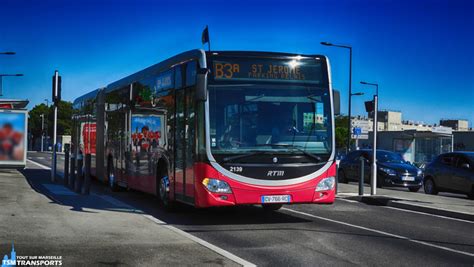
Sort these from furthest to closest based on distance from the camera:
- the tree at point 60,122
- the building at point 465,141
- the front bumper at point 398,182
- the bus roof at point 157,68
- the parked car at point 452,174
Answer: the tree at point 60,122 → the building at point 465,141 → the front bumper at point 398,182 → the parked car at point 452,174 → the bus roof at point 157,68

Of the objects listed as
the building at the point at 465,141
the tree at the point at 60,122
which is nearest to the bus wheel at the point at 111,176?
the building at the point at 465,141

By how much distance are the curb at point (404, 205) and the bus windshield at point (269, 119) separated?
3.96 meters

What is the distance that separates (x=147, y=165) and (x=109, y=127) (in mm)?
4474

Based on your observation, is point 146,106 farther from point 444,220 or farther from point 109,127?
point 444,220

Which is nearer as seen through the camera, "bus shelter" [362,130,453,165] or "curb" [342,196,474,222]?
"curb" [342,196,474,222]

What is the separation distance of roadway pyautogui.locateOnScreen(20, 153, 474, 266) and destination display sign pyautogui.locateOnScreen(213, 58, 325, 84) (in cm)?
267

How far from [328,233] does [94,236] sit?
12.5ft

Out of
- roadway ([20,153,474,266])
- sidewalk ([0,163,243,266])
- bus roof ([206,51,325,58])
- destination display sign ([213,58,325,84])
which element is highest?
bus roof ([206,51,325,58])

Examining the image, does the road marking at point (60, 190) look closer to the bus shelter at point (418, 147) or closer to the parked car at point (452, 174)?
the parked car at point (452, 174)

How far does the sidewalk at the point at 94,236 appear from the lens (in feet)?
22.7

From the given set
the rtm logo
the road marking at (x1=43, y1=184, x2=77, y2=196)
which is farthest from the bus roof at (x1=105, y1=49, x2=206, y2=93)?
the road marking at (x1=43, y1=184, x2=77, y2=196)

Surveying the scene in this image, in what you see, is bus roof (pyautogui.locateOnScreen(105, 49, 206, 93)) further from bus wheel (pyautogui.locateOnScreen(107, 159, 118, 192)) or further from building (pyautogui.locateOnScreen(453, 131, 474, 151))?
building (pyautogui.locateOnScreen(453, 131, 474, 151))

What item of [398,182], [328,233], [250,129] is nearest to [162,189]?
[250,129]

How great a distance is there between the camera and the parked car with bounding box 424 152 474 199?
57.7 feet
